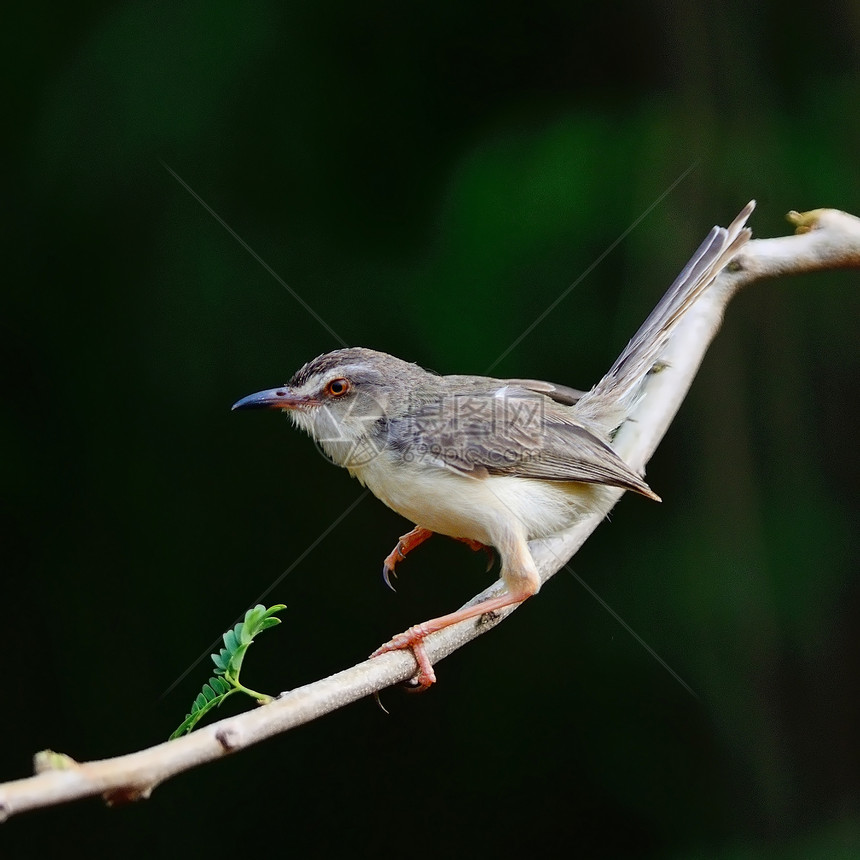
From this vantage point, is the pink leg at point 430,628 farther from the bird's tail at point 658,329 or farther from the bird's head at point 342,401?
the bird's tail at point 658,329

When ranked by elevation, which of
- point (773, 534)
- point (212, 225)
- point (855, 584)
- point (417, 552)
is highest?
point (212, 225)

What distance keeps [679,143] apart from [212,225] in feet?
7.43

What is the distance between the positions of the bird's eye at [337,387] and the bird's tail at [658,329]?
901 millimetres

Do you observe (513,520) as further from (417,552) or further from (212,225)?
(212,225)

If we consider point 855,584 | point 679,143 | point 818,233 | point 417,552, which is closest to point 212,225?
point 417,552

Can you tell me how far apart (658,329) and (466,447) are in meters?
0.88

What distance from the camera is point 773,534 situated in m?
4.67

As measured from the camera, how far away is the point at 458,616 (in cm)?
287

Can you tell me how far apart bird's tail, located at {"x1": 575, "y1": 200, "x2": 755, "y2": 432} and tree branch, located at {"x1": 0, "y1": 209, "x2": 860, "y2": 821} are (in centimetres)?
5

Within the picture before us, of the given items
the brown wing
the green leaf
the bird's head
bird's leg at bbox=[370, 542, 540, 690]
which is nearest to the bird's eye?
the bird's head

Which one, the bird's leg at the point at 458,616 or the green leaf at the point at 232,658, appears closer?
the green leaf at the point at 232,658

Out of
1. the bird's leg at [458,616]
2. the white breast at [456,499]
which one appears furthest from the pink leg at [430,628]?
the white breast at [456,499]

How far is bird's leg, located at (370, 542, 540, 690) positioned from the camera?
269cm

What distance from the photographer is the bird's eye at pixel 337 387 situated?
3145mm
